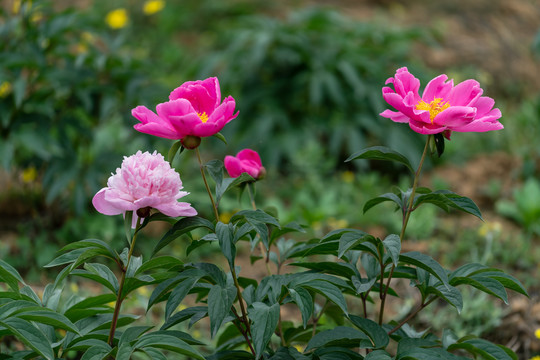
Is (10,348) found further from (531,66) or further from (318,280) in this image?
(531,66)

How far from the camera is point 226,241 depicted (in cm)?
119

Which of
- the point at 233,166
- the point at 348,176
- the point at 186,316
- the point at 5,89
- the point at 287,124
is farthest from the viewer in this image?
the point at 287,124

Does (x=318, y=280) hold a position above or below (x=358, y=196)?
above

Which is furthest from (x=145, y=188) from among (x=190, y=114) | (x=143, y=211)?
(x=190, y=114)

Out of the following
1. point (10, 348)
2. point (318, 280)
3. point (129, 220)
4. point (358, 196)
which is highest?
point (129, 220)

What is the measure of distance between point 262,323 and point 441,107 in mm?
594

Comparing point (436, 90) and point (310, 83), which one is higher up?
point (436, 90)

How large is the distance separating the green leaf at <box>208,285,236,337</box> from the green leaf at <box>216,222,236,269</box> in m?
0.07

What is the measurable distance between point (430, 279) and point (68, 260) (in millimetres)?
778

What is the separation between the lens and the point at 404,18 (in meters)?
6.22

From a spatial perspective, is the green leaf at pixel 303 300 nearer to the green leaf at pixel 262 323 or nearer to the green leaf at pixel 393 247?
the green leaf at pixel 262 323

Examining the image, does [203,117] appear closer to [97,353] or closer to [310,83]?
[97,353]

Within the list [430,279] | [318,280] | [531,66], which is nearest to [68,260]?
[318,280]

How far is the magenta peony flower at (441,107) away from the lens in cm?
124
